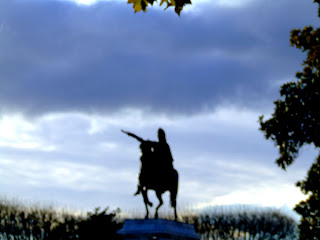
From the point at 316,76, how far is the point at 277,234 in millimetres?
31566

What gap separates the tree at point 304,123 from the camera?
16297mm

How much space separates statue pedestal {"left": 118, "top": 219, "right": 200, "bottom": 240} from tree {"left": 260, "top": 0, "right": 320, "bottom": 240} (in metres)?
6.80

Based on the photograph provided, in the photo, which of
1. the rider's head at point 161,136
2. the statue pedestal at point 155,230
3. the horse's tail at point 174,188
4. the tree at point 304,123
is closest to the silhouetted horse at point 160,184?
the horse's tail at point 174,188

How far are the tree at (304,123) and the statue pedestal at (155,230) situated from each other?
22.3 feet

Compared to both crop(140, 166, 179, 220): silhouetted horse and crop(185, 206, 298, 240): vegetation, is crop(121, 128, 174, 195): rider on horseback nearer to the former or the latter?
crop(140, 166, 179, 220): silhouetted horse

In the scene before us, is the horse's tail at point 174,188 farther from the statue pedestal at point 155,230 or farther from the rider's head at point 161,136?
the rider's head at point 161,136

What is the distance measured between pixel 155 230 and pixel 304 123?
29.0 feet

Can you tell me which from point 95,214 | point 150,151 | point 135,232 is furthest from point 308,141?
point 95,214

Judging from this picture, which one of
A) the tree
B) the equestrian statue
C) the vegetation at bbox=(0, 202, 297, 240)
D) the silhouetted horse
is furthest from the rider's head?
the vegetation at bbox=(0, 202, 297, 240)

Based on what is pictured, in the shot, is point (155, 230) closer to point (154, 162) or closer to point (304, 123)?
point (154, 162)

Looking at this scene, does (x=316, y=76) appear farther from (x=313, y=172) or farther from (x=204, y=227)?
(x=204, y=227)

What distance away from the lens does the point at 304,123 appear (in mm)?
16781

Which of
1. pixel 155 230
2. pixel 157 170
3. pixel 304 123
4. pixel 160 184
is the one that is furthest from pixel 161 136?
pixel 304 123

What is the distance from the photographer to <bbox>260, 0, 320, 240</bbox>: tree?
16.3 m
